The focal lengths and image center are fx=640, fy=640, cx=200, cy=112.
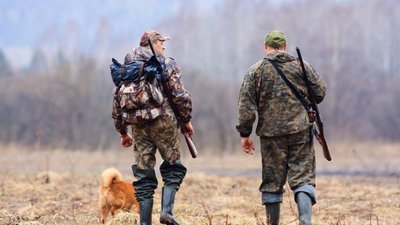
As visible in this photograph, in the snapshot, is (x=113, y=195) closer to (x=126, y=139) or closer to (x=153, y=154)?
(x=126, y=139)

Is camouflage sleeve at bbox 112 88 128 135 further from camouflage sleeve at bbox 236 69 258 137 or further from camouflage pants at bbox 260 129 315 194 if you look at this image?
camouflage pants at bbox 260 129 315 194

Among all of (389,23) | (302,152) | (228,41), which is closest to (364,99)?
(389,23)

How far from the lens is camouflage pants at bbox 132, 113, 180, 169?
20.3 feet

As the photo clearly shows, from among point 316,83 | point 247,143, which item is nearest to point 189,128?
point 247,143

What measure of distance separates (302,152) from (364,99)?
124ft

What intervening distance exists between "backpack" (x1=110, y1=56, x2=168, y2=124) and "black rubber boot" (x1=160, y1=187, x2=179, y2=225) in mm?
744

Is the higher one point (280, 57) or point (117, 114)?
point (280, 57)

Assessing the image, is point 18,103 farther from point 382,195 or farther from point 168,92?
point 168,92

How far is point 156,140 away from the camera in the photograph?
624 cm

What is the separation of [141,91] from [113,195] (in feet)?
6.65

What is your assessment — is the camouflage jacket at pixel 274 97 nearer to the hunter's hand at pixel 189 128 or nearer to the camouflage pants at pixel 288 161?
the camouflage pants at pixel 288 161

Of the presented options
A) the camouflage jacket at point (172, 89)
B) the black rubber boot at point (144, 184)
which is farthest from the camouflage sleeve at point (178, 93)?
the black rubber boot at point (144, 184)

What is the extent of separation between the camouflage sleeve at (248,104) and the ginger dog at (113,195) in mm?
2255

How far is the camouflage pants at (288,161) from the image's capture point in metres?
5.98
